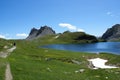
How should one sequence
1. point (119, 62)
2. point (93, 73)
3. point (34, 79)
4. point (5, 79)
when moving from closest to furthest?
point (5, 79) < point (34, 79) < point (93, 73) < point (119, 62)

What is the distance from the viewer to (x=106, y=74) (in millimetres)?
46406

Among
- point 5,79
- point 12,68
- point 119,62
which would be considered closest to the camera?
point 5,79

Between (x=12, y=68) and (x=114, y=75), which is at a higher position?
(x=12, y=68)

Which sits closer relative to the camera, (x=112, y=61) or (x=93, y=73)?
(x=93, y=73)

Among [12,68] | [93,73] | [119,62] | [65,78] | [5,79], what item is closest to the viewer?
[5,79]

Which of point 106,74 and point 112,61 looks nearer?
point 106,74

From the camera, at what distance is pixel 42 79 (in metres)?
37.8

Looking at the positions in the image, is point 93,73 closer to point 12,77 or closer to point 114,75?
point 114,75

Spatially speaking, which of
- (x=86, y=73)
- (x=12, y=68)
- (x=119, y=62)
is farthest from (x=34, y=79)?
(x=119, y=62)

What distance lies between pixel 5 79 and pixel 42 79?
6795mm

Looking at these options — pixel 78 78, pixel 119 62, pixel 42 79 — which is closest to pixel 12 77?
pixel 42 79

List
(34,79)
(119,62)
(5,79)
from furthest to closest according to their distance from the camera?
1. (119,62)
2. (34,79)
3. (5,79)

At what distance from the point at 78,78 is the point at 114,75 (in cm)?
887

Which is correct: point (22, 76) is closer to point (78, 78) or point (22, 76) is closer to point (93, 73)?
point (78, 78)
